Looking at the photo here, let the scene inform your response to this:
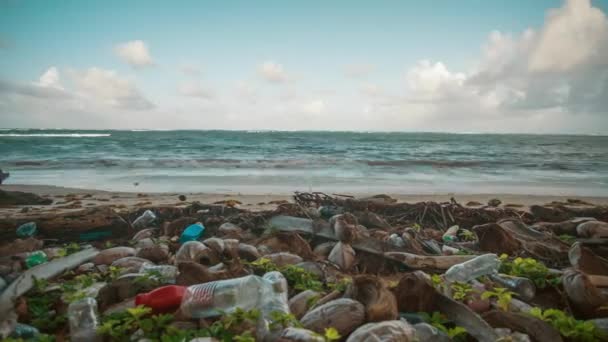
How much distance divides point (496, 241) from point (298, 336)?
2.55 meters

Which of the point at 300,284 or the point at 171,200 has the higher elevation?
the point at 300,284

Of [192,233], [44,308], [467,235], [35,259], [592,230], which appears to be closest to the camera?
[44,308]

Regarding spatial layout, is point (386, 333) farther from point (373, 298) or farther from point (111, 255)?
point (111, 255)

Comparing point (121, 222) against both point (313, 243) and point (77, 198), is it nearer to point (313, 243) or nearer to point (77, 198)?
point (313, 243)

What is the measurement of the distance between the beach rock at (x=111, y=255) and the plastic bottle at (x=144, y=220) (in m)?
1.30

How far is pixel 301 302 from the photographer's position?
1883mm

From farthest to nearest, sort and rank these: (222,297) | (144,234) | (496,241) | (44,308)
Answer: (144,234) < (496,241) < (44,308) < (222,297)

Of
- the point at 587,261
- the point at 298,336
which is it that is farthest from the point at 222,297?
the point at 587,261

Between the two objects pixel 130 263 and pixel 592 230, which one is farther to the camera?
pixel 592 230

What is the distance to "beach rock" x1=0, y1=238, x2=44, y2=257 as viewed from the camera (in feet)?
10.1

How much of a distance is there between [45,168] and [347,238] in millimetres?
16119

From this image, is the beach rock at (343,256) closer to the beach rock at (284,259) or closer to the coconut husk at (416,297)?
the beach rock at (284,259)

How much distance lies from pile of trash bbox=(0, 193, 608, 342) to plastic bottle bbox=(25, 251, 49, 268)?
1 centimetres

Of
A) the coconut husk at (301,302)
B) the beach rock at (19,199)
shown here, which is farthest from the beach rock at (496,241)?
the beach rock at (19,199)
